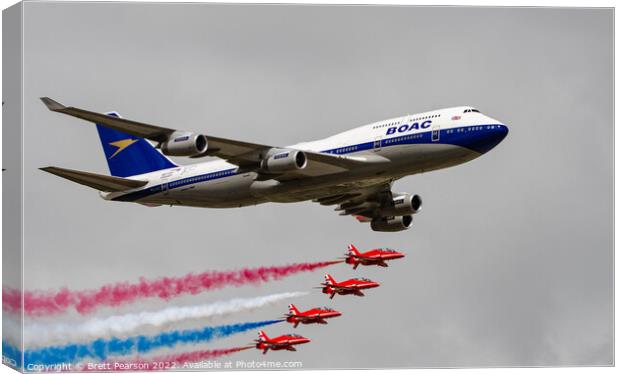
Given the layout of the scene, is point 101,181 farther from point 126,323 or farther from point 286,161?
point 286,161

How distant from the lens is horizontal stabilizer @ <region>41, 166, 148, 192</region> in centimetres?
5728

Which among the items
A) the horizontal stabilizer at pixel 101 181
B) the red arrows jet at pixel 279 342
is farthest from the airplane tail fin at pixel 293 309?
the horizontal stabilizer at pixel 101 181

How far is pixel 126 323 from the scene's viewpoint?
53.0 m

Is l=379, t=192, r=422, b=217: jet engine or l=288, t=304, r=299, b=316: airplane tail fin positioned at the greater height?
l=379, t=192, r=422, b=217: jet engine

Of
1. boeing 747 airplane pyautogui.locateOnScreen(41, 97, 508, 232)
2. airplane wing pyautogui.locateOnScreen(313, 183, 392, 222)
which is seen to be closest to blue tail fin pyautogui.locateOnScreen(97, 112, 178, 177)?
boeing 747 airplane pyautogui.locateOnScreen(41, 97, 508, 232)

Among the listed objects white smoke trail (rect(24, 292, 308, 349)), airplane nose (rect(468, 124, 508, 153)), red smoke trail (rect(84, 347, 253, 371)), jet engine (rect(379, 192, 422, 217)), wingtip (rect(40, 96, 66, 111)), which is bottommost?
red smoke trail (rect(84, 347, 253, 371))

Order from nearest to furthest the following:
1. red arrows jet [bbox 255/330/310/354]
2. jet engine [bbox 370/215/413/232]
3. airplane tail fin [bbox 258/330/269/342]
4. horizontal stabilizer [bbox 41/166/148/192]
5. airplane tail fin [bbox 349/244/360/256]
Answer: red arrows jet [bbox 255/330/310/354] < airplane tail fin [bbox 258/330/269/342] < horizontal stabilizer [bbox 41/166/148/192] < airplane tail fin [bbox 349/244/360/256] < jet engine [bbox 370/215/413/232]

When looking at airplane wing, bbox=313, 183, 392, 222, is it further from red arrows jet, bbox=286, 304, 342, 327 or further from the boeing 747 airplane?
red arrows jet, bbox=286, 304, 342, 327

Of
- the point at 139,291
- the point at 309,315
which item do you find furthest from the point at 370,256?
the point at 139,291

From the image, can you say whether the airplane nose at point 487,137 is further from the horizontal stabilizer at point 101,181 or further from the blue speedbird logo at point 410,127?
the horizontal stabilizer at point 101,181

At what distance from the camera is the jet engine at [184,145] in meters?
53.2

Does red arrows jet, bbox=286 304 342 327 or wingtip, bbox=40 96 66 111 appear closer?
wingtip, bbox=40 96 66 111

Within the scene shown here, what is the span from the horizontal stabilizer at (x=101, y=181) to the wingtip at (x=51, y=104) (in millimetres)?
6138

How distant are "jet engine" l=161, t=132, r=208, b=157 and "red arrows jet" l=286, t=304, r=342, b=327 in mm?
8777
